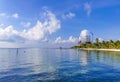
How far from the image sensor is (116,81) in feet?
94.8

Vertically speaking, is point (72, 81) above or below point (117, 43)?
below

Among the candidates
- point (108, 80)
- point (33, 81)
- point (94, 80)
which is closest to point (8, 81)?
point (33, 81)

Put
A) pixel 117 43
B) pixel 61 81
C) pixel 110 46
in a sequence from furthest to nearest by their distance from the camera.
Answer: pixel 110 46 → pixel 117 43 → pixel 61 81

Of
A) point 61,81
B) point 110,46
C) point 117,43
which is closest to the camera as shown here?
point 61,81

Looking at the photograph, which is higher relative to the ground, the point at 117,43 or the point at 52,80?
the point at 117,43

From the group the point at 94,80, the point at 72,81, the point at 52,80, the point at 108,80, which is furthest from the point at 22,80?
the point at 108,80

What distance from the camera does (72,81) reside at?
28.6 metres

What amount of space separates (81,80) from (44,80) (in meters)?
5.92

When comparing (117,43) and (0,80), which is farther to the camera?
(117,43)

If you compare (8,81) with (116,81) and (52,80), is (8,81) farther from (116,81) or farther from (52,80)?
(116,81)

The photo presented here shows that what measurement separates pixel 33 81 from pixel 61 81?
4.36 metres

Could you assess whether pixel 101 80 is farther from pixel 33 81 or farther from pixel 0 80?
pixel 0 80

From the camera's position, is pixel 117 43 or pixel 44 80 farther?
pixel 117 43

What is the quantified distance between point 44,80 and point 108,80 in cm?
1035
